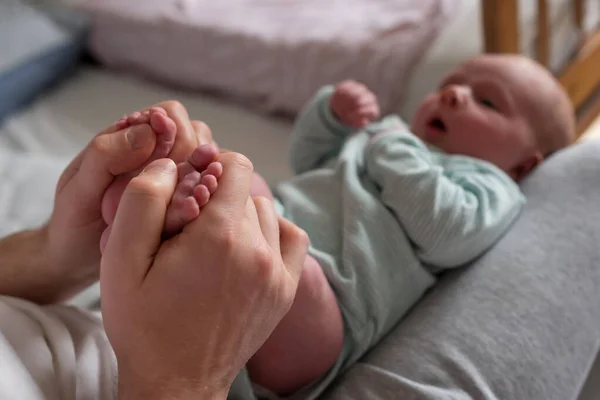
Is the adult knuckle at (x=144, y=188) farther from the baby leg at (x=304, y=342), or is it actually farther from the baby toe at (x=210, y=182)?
the baby leg at (x=304, y=342)

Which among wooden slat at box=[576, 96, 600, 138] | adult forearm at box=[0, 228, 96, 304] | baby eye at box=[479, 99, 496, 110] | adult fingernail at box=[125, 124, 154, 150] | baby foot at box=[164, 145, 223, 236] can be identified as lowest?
wooden slat at box=[576, 96, 600, 138]

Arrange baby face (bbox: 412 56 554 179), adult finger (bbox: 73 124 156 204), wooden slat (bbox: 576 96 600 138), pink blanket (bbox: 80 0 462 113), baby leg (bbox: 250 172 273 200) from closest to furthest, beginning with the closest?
adult finger (bbox: 73 124 156 204) → baby leg (bbox: 250 172 273 200) → baby face (bbox: 412 56 554 179) → pink blanket (bbox: 80 0 462 113) → wooden slat (bbox: 576 96 600 138)

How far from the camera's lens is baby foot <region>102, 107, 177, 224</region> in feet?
2.04

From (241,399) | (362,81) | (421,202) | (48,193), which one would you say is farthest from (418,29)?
(241,399)

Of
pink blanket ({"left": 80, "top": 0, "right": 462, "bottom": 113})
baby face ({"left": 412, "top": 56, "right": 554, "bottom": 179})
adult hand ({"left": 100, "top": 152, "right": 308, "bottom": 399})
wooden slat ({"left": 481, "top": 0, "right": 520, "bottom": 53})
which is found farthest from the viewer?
pink blanket ({"left": 80, "top": 0, "right": 462, "bottom": 113})

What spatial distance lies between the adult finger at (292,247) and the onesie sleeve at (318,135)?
48 centimetres

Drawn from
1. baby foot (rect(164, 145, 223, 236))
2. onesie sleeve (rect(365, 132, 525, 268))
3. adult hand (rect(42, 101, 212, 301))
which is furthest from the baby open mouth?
baby foot (rect(164, 145, 223, 236))

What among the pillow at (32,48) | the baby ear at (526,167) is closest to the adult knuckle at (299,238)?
the baby ear at (526,167)

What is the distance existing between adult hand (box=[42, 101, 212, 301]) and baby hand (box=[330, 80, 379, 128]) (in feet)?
1.15

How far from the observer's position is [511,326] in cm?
73

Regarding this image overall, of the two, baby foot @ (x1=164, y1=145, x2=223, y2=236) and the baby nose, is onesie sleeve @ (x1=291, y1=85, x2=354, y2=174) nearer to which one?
the baby nose

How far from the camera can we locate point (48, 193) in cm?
102

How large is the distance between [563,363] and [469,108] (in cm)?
42

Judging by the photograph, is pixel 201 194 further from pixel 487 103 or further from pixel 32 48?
pixel 32 48
